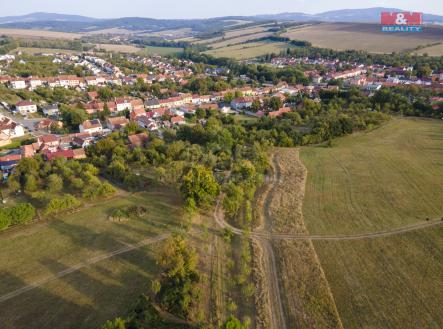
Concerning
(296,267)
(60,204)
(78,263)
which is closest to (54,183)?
(60,204)

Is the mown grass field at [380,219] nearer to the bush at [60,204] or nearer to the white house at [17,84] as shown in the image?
the bush at [60,204]

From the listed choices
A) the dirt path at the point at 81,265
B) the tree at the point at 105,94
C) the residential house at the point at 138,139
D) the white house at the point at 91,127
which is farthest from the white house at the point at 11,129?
the dirt path at the point at 81,265

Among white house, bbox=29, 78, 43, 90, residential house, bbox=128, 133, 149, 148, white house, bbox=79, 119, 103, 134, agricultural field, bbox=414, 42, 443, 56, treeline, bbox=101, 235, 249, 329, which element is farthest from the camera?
agricultural field, bbox=414, 42, 443, 56

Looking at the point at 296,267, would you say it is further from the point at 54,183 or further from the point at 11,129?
the point at 11,129

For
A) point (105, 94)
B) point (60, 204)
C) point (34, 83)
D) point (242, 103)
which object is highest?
point (34, 83)

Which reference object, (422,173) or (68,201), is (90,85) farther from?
(422,173)

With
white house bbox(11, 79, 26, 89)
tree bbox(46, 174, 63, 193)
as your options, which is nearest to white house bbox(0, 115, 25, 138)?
tree bbox(46, 174, 63, 193)

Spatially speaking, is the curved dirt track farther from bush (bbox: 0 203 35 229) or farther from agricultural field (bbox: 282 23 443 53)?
agricultural field (bbox: 282 23 443 53)
